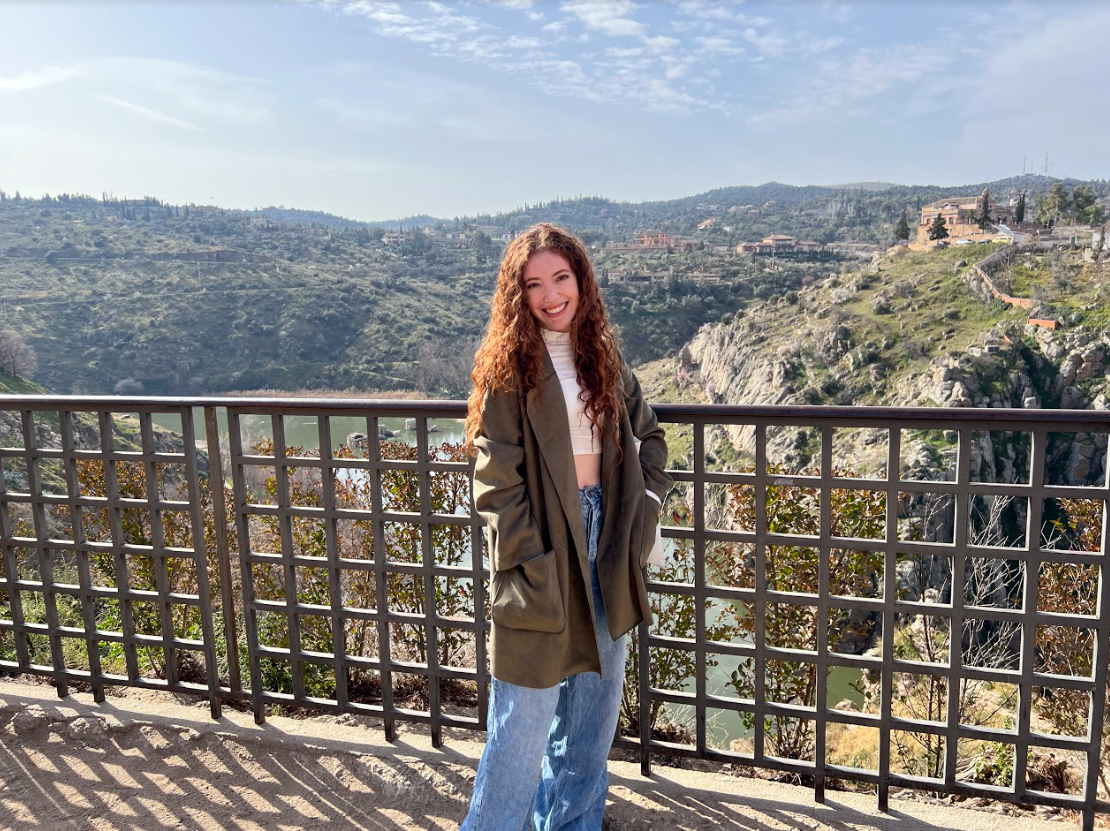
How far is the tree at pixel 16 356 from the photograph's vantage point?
89.1ft

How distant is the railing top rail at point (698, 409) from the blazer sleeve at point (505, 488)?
19.5 inches

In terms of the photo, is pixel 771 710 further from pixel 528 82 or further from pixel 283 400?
pixel 528 82

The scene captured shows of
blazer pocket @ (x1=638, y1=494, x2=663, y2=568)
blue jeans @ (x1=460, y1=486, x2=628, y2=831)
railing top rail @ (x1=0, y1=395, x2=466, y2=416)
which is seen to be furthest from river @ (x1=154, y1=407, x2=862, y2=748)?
blazer pocket @ (x1=638, y1=494, x2=663, y2=568)

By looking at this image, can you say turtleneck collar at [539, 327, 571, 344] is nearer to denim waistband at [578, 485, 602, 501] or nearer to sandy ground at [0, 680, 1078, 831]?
denim waistband at [578, 485, 602, 501]

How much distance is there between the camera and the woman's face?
1.64 metres

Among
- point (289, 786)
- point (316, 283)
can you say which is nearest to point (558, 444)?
point (289, 786)

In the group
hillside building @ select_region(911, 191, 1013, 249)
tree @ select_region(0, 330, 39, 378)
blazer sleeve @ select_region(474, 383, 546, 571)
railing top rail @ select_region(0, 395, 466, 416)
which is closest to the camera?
blazer sleeve @ select_region(474, 383, 546, 571)

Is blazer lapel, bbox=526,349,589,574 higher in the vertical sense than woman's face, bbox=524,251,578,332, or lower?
lower

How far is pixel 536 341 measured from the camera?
164 cm

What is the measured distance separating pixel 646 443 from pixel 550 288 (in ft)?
1.40

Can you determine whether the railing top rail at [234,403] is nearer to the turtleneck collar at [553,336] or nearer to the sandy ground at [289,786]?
the turtleneck collar at [553,336]

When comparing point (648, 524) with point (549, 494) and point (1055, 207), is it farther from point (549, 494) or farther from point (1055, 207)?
point (1055, 207)

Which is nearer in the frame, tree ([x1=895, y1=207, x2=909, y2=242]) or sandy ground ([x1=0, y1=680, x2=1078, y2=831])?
sandy ground ([x1=0, y1=680, x2=1078, y2=831])

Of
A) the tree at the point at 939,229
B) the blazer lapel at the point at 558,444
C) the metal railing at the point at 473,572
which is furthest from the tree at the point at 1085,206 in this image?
the blazer lapel at the point at 558,444
